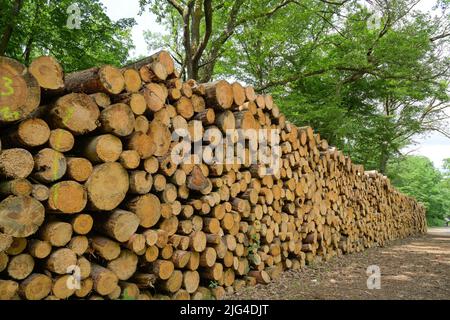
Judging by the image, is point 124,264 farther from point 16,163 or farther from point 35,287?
point 16,163

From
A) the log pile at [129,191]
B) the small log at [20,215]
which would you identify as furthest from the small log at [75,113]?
the small log at [20,215]

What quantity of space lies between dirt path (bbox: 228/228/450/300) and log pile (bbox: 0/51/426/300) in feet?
0.86

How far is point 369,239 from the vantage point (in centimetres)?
873

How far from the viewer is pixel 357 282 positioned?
4.66 metres

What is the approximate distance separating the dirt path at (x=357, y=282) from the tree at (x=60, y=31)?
7.33 meters

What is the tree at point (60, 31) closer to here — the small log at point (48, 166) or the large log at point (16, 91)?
the large log at point (16, 91)

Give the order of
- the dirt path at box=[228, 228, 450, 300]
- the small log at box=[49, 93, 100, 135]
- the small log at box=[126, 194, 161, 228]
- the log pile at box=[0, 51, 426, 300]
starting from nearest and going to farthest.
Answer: the log pile at box=[0, 51, 426, 300]
the small log at box=[49, 93, 100, 135]
the small log at box=[126, 194, 161, 228]
the dirt path at box=[228, 228, 450, 300]

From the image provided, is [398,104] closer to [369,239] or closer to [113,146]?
[369,239]

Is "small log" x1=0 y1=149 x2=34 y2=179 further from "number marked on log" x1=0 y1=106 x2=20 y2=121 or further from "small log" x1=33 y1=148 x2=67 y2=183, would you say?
"number marked on log" x1=0 y1=106 x2=20 y2=121

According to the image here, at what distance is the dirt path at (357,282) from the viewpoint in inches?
156

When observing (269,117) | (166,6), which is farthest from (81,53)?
(269,117)

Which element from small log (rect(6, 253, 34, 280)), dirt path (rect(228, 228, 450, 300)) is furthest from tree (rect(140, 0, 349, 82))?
small log (rect(6, 253, 34, 280))

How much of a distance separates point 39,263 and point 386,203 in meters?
9.87

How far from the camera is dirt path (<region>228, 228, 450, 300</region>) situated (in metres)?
3.97
